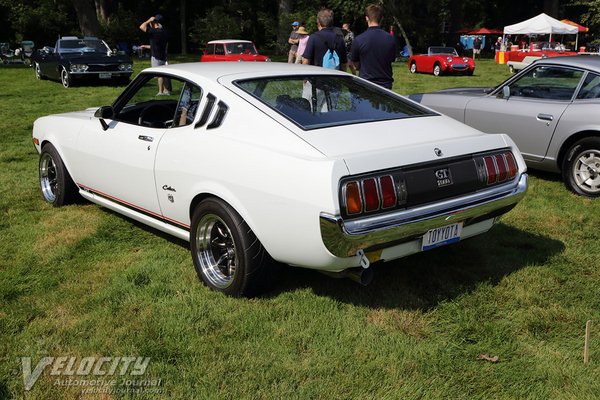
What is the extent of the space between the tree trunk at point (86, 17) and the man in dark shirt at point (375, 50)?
21555 millimetres

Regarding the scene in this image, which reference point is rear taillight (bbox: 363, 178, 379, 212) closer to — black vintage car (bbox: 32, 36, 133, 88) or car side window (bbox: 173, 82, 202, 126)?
car side window (bbox: 173, 82, 202, 126)

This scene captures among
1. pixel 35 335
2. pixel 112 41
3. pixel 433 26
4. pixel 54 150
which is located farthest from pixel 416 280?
pixel 433 26

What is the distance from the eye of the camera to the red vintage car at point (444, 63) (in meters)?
22.2

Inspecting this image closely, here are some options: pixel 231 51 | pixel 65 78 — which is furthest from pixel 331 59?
pixel 231 51

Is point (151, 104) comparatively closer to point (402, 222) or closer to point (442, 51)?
point (402, 222)

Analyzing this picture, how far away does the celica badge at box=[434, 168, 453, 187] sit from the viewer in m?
3.38

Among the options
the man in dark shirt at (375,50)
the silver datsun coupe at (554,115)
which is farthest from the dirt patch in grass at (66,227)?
the silver datsun coupe at (554,115)

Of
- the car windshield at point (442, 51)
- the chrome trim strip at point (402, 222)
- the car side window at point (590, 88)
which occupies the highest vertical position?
the car windshield at point (442, 51)

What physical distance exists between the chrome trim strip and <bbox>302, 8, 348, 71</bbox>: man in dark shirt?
14.5ft

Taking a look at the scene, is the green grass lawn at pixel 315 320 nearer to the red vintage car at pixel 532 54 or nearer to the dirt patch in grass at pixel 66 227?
the dirt patch in grass at pixel 66 227

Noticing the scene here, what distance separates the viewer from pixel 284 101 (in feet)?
12.4

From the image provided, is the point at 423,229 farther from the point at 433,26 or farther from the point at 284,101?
the point at 433,26

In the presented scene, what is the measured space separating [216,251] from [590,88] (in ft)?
14.7

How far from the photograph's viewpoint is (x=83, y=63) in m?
15.1
